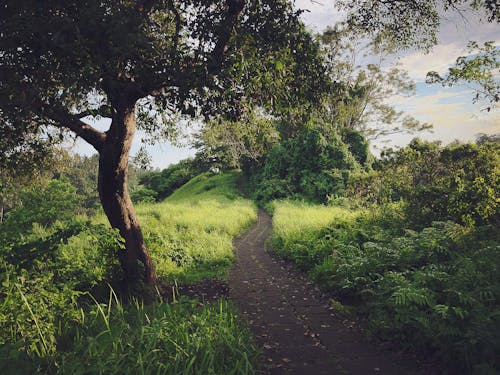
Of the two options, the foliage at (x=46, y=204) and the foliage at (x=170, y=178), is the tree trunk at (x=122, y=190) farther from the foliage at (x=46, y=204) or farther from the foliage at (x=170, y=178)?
the foliage at (x=170, y=178)

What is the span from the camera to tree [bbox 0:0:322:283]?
4.56m

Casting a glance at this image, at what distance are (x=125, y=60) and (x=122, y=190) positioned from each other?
11.4 feet

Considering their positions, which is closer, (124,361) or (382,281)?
(124,361)

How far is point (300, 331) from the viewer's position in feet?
19.6

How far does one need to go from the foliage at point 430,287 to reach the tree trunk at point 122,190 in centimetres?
454

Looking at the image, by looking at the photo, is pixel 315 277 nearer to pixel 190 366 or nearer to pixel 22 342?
pixel 190 366

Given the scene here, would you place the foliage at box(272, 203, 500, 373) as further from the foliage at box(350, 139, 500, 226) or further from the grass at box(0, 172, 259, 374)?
the grass at box(0, 172, 259, 374)

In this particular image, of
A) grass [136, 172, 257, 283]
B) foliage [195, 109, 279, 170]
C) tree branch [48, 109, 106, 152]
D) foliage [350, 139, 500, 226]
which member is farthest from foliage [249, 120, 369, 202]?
tree branch [48, 109, 106, 152]

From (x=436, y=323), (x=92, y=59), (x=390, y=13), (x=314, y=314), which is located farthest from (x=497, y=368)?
(x=390, y=13)

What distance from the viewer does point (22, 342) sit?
12.8 ft

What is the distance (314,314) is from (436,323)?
8.23 feet

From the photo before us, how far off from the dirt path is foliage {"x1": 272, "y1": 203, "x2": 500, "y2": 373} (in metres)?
0.44

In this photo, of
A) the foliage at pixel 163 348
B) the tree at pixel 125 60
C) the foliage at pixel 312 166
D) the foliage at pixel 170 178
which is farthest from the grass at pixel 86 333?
the foliage at pixel 170 178

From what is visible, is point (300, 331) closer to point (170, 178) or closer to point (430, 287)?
point (430, 287)
